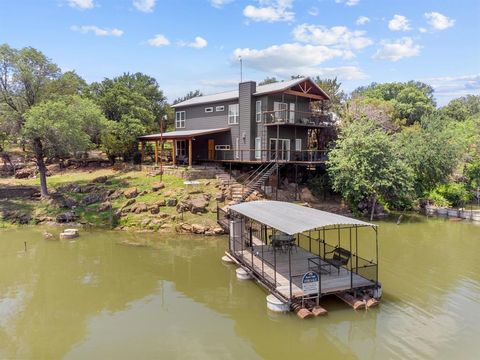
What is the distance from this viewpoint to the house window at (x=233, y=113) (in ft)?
111

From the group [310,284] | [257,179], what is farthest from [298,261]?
[257,179]

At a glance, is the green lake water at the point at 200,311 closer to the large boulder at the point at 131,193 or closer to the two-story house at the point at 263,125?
the large boulder at the point at 131,193

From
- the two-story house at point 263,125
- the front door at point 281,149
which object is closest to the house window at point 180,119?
the two-story house at point 263,125

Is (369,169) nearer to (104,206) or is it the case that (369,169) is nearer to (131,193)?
(131,193)

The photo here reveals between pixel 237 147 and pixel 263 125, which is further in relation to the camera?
pixel 237 147

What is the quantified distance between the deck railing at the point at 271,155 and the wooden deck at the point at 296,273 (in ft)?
48.5

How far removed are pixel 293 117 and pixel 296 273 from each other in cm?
2049

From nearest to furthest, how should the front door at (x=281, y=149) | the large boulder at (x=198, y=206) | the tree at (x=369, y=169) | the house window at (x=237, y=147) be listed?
the large boulder at (x=198, y=206), the tree at (x=369, y=169), the front door at (x=281, y=149), the house window at (x=237, y=147)

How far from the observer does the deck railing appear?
31.2 metres

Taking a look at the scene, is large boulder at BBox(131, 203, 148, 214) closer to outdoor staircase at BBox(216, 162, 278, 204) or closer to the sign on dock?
outdoor staircase at BBox(216, 162, 278, 204)

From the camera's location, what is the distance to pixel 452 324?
1156 cm

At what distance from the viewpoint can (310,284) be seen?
12.1 m

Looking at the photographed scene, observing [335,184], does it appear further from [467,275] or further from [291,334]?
[291,334]

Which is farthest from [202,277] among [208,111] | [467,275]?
[208,111]
